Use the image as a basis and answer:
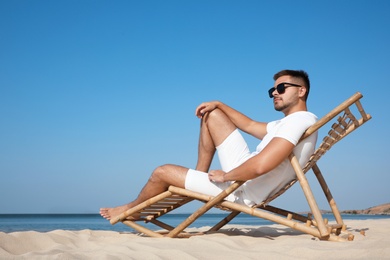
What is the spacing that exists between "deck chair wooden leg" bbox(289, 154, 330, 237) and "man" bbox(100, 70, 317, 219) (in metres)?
0.09

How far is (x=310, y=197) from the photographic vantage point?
11.3 ft

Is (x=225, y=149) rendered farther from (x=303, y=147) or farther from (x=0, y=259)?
(x=0, y=259)

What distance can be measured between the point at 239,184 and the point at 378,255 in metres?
1.37

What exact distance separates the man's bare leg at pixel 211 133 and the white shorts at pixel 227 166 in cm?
6

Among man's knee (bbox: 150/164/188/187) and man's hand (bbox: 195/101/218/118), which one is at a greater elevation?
man's hand (bbox: 195/101/218/118)

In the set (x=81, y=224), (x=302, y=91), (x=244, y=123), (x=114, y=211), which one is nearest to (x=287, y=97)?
(x=302, y=91)

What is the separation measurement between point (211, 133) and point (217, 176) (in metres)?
0.49

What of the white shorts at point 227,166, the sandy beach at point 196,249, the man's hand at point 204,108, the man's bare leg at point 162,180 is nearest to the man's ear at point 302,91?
the white shorts at point 227,166

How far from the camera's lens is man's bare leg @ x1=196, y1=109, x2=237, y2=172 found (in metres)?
4.05

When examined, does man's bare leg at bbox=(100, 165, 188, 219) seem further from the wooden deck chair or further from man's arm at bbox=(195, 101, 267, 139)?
man's arm at bbox=(195, 101, 267, 139)

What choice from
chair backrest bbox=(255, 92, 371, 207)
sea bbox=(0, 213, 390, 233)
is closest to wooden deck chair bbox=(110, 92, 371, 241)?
chair backrest bbox=(255, 92, 371, 207)

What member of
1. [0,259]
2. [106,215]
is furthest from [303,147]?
[0,259]

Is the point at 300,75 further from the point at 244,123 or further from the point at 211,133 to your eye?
the point at 211,133

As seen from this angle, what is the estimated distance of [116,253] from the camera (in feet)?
8.95
